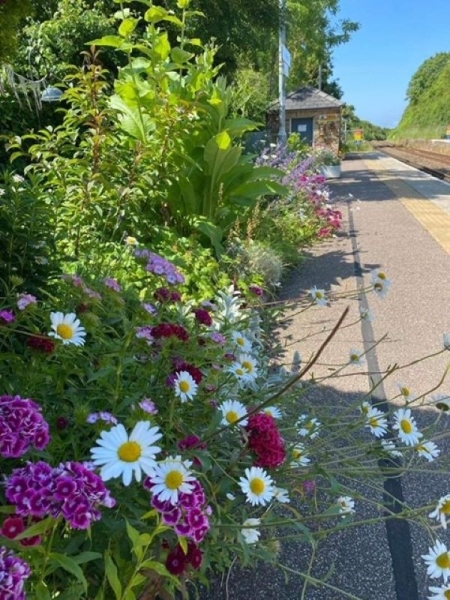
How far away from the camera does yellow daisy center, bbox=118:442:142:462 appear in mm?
862

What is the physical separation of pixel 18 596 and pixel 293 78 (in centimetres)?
2844

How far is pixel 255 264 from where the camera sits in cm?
473

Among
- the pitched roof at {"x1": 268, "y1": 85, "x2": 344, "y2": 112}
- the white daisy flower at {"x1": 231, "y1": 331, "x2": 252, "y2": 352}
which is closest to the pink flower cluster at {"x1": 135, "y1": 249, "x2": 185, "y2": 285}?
the white daisy flower at {"x1": 231, "y1": 331, "x2": 252, "y2": 352}

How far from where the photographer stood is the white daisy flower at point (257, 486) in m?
1.16

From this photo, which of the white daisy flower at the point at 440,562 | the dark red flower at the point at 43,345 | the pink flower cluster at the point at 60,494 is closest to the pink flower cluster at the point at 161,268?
the dark red flower at the point at 43,345

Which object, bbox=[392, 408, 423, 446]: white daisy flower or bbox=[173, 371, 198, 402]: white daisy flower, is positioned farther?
bbox=[392, 408, 423, 446]: white daisy flower

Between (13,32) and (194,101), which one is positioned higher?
(13,32)

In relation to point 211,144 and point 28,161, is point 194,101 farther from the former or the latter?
point 28,161

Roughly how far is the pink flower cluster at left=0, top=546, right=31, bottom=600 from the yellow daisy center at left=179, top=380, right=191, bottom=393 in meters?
0.61

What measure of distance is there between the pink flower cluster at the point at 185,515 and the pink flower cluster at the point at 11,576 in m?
0.25

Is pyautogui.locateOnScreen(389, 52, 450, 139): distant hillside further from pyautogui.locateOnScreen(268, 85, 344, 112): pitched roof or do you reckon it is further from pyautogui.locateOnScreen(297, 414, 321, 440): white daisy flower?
pyautogui.locateOnScreen(297, 414, 321, 440): white daisy flower

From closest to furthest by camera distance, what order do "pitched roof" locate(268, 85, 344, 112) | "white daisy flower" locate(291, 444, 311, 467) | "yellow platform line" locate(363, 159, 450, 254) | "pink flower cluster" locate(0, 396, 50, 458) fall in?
"pink flower cluster" locate(0, 396, 50, 458), "white daisy flower" locate(291, 444, 311, 467), "yellow platform line" locate(363, 159, 450, 254), "pitched roof" locate(268, 85, 344, 112)

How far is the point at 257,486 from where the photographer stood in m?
1.18

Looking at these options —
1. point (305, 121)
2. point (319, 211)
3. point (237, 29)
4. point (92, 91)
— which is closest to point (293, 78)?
point (305, 121)
